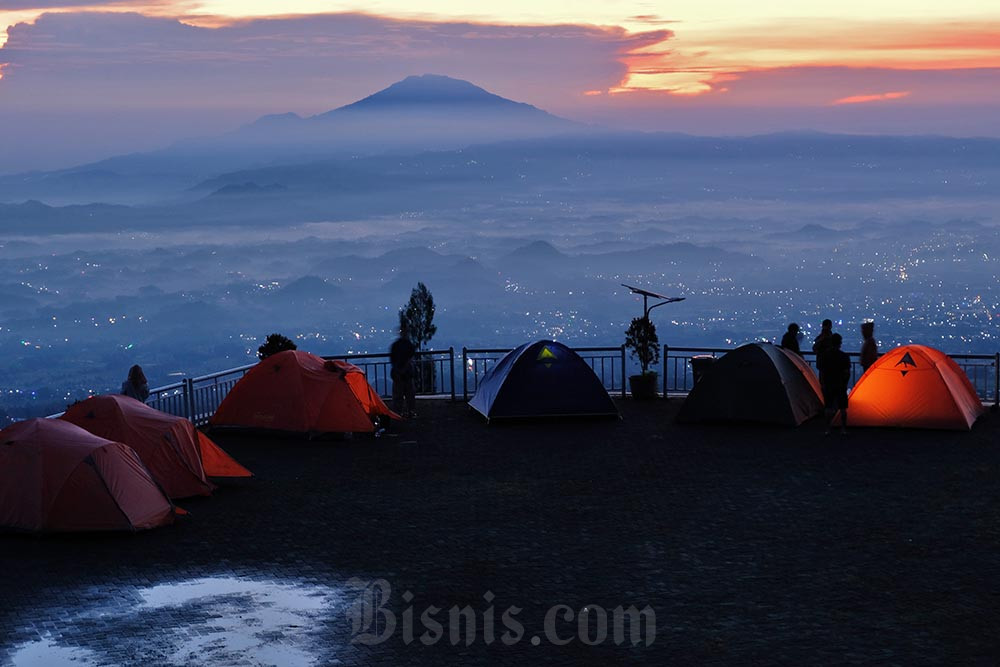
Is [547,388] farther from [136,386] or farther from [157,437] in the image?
[157,437]

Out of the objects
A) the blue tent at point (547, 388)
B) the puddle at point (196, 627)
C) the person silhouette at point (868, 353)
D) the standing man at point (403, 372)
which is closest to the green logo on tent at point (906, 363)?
the person silhouette at point (868, 353)

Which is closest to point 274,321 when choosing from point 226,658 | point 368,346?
point 368,346

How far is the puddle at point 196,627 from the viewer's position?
1110 centimetres

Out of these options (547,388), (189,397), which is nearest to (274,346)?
(189,397)

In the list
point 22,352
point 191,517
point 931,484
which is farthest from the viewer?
point 22,352

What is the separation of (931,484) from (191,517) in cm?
1022

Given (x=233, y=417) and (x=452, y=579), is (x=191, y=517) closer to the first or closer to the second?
(x=452, y=579)

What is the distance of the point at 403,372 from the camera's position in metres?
24.2

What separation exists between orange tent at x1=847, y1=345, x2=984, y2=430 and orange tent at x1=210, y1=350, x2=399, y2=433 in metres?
8.81

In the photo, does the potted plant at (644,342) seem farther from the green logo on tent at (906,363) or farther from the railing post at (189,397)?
the railing post at (189,397)

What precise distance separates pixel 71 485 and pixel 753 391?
12.2m

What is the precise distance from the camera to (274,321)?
196 metres

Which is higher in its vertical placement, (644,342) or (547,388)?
(644,342)

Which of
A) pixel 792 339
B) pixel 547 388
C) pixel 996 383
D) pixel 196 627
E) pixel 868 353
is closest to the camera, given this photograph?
pixel 196 627
